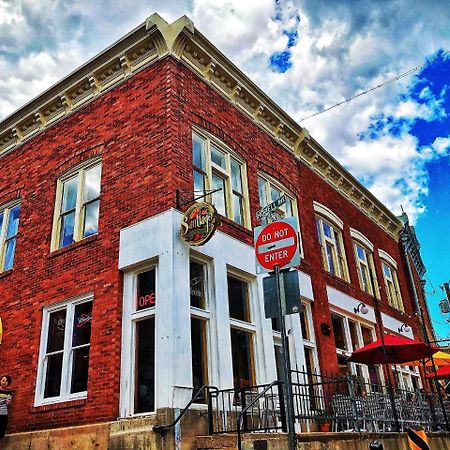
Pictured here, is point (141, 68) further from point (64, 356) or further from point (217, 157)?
point (64, 356)

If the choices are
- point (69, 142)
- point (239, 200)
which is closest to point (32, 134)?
point (69, 142)

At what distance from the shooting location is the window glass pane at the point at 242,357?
9828 mm

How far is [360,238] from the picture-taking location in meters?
18.4

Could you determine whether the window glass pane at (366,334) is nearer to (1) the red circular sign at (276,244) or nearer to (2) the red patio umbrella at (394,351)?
(2) the red patio umbrella at (394,351)

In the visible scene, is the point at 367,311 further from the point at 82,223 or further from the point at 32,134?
the point at 32,134

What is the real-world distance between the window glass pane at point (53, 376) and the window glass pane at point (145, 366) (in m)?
2.09

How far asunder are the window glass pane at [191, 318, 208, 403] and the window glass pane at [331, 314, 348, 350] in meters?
6.31

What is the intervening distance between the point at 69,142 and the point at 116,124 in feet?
5.48

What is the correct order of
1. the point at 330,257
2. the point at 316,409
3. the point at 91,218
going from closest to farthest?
the point at 316,409
the point at 91,218
the point at 330,257

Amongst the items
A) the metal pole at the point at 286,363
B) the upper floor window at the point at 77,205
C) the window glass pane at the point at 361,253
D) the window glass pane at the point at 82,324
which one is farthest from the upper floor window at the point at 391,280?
the metal pole at the point at 286,363

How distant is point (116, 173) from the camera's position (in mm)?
10836

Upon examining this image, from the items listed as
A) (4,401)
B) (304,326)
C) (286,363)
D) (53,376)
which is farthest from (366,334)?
(286,363)

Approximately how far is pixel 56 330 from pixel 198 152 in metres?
5.04

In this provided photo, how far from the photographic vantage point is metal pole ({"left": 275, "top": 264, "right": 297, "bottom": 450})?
455cm
